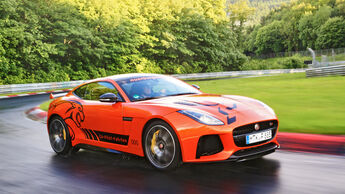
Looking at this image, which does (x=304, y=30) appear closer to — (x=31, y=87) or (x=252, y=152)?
(x=31, y=87)

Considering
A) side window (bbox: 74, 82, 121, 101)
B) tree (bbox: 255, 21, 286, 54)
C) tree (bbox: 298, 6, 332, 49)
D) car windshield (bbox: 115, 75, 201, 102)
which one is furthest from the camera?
tree (bbox: 255, 21, 286, 54)

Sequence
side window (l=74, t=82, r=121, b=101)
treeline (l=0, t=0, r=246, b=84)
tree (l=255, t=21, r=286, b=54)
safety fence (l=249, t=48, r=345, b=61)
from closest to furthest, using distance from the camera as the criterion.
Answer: side window (l=74, t=82, r=121, b=101), treeline (l=0, t=0, r=246, b=84), safety fence (l=249, t=48, r=345, b=61), tree (l=255, t=21, r=286, b=54)

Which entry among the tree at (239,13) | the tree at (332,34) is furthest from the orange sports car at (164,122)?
the tree at (332,34)

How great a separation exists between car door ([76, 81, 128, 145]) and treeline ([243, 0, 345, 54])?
115 metres

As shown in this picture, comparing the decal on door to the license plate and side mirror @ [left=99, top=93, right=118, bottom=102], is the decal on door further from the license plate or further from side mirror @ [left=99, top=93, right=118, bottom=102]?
the license plate

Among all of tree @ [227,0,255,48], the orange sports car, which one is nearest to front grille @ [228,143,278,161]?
the orange sports car

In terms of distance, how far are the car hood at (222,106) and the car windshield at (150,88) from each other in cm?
29

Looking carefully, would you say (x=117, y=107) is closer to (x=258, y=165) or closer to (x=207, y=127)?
(x=207, y=127)

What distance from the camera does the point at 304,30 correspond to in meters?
125

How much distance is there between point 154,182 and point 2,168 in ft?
8.95

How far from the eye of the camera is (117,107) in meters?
6.21

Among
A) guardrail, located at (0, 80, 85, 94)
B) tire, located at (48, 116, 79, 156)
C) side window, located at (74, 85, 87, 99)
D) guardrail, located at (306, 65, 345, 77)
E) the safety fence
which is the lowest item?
the safety fence

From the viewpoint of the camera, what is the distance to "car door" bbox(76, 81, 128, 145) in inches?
243

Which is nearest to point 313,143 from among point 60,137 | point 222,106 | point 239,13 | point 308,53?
point 222,106
